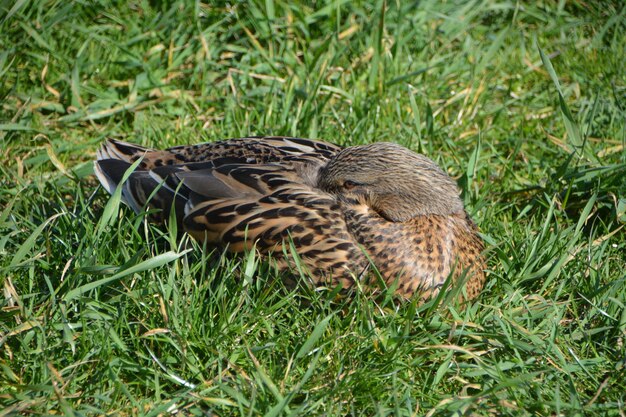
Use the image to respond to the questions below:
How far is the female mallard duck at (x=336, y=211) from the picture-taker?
3.95 m

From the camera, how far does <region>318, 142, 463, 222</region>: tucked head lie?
13.5ft

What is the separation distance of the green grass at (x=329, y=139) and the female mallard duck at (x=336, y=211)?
14cm

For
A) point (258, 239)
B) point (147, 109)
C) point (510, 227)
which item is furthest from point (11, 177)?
point (510, 227)

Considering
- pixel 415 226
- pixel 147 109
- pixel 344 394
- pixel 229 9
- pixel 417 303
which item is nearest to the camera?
pixel 344 394

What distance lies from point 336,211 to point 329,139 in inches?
51.6

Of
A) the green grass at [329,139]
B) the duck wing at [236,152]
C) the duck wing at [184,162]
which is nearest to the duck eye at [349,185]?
the duck wing at [184,162]

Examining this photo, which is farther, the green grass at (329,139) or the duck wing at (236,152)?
the duck wing at (236,152)

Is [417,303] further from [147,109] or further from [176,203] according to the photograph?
[147,109]

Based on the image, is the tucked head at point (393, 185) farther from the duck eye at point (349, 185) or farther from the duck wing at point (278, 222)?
the duck wing at point (278, 222)

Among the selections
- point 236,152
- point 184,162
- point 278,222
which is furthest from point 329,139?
point 278,222

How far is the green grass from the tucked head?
0.45m

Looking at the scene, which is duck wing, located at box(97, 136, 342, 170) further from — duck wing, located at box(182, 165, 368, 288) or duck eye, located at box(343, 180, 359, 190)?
duck eye, located at box(343, 180, 359, 190)

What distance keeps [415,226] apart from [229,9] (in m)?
2.84

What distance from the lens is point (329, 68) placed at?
5887 millimetres
